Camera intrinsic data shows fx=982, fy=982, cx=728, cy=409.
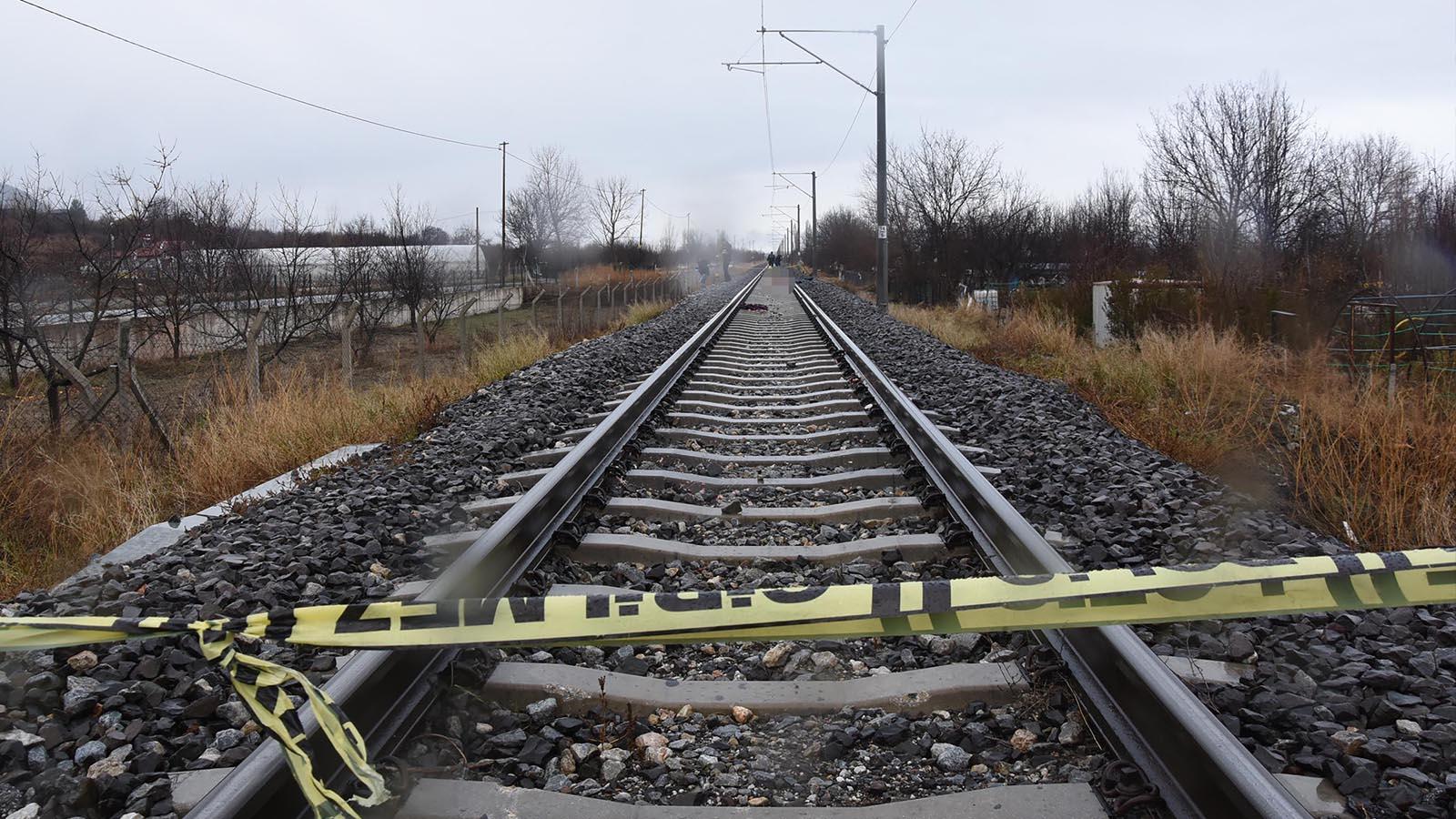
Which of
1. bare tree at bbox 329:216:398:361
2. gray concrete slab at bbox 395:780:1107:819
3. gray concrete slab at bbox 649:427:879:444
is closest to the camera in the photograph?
gray concrete slab at bbox 395:780:1107:819

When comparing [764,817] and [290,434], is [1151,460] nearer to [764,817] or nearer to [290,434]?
[764,817]

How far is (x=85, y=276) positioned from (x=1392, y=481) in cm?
1587

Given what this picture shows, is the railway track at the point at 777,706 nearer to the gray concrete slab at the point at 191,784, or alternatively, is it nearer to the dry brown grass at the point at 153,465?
the gray concrete slab at the point at 191,784

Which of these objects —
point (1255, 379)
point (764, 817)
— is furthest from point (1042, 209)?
point (764, 817)

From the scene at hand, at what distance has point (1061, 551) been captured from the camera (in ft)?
12.7

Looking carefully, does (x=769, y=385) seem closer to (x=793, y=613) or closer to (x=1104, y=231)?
(x=793, y=613)

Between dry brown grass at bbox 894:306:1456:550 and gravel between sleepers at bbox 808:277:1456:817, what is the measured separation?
0.97 ft

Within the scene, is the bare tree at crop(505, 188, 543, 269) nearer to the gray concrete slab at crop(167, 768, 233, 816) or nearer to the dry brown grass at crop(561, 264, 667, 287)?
the dry brown grass at crop(561, 264, 667, 287)

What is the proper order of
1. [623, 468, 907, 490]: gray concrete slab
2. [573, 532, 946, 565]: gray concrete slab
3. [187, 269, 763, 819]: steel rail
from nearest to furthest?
[187, 269, 763, 819]: steel rail, [573, 532, 946, 565]: gray concrete slab, [623, 468, 907, 490]: gray concrete slab

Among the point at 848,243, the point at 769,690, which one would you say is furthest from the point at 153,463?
the point at 848,243

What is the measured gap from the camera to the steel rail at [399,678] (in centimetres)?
194

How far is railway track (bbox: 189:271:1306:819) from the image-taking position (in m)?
2.14

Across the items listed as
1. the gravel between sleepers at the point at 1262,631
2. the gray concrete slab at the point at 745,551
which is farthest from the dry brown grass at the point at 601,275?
the gray concrete slab at the point at 745,551

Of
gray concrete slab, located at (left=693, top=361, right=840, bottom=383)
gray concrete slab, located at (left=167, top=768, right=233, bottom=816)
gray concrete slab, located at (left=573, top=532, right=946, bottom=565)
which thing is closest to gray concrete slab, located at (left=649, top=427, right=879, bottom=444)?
gray concrete slab, located at (left=573, top=532, right=946, bottom=565)
